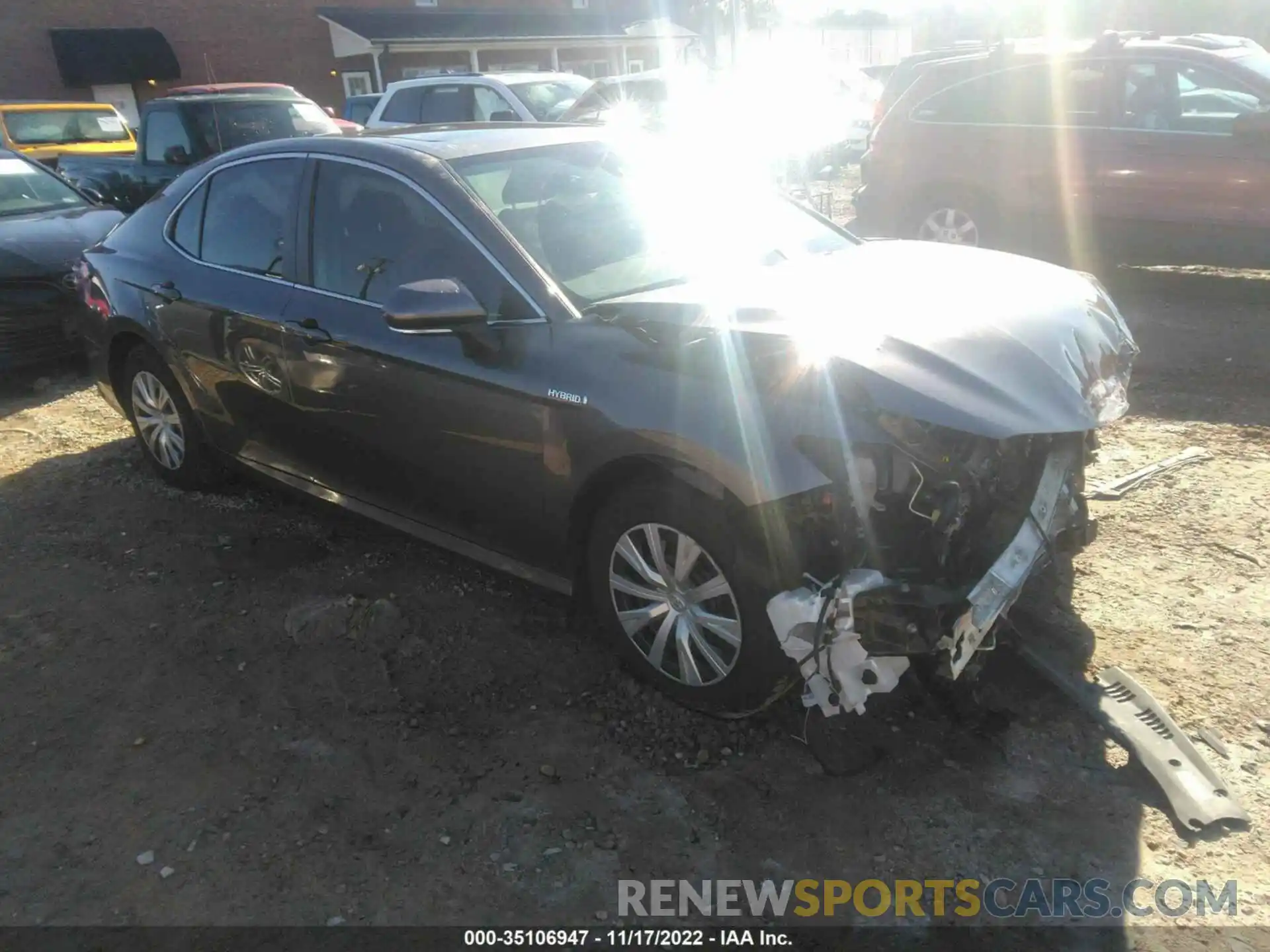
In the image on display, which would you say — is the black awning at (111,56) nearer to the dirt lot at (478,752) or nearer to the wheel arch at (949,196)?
the wheel arch at (949,196)

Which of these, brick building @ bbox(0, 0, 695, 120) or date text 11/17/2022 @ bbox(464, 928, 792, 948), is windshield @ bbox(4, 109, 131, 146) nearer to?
brick building @ bbox(0, 0, 695, 120)

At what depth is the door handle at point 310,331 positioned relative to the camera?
3.86 meters

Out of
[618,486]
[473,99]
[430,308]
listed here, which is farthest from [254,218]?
[473,99]

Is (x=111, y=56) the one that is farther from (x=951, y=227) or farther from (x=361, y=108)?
(x=951, y=227)

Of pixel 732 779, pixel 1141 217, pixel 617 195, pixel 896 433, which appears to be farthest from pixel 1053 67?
pixel 732 779

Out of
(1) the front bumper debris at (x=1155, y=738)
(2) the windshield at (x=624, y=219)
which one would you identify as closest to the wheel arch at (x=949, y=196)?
(2) the windshield at (x=624, y=219)

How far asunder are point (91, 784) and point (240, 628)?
36.3 inches

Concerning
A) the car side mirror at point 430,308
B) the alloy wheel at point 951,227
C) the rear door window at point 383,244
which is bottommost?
the alloy wheel at point 951,227

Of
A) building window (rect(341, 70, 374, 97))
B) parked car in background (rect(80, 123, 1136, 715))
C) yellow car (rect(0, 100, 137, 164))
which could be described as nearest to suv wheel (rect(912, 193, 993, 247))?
parked car in background (rect(80, 123, 1136, 715))

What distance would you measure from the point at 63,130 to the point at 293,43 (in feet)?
48.0

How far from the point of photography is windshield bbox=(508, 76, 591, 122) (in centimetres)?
1222

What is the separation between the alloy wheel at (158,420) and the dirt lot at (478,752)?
68cm

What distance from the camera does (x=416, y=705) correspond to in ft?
11.2

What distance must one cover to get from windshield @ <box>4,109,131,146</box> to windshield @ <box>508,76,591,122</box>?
7.41m
